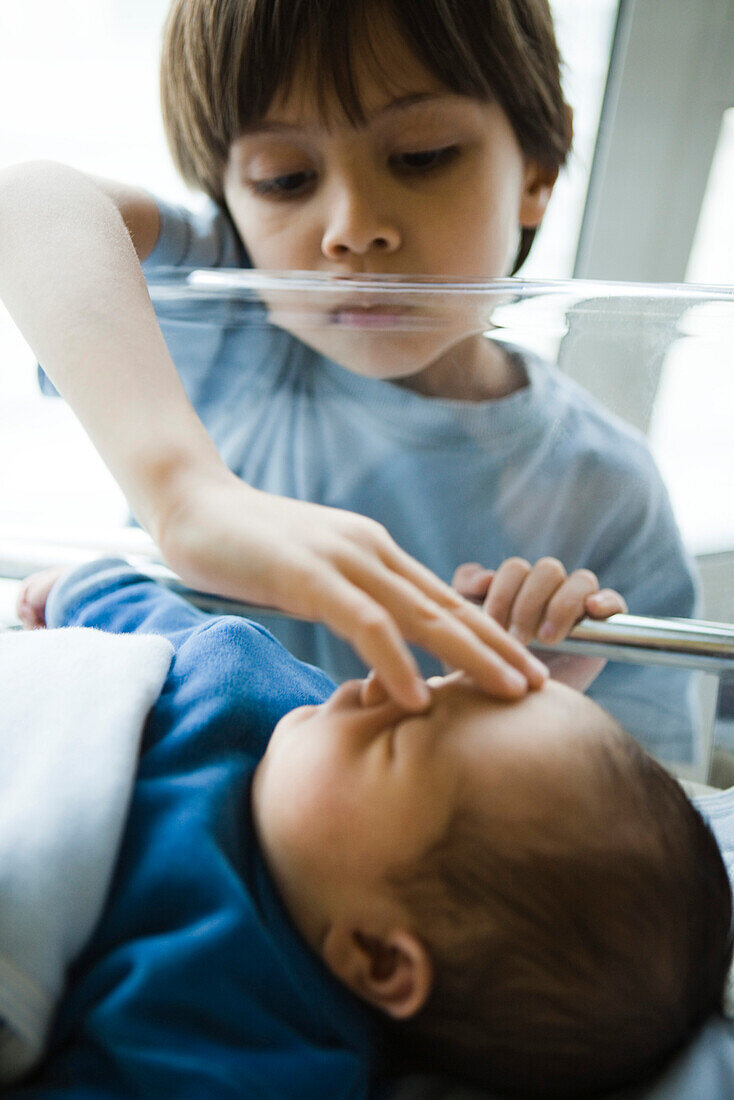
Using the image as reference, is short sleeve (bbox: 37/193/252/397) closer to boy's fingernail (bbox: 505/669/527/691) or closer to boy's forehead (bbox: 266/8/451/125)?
boy's forehead (bbox: 266/8/451/125)

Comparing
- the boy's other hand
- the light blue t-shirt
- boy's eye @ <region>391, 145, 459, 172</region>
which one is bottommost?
the boy's other hand

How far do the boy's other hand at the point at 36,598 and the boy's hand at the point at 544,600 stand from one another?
30 centimetres

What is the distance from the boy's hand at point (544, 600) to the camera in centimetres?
48

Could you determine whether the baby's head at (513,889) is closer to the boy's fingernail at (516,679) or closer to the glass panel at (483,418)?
the boy's fingernail at (516,679)

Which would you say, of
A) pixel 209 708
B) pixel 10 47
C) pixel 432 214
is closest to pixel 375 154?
pixel 432 214

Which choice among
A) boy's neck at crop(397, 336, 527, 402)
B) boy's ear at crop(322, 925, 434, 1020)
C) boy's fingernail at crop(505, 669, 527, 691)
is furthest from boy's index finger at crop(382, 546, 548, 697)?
boy's neck at crop(397, 336, 527, 402)

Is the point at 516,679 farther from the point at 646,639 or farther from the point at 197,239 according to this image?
the point at 197,239

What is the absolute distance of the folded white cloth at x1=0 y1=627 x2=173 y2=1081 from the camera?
0.31 m

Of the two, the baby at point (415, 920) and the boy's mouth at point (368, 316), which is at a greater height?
the boy's mouth at point (368, 316)

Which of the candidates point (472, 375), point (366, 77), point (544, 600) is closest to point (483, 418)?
point (472, 375)

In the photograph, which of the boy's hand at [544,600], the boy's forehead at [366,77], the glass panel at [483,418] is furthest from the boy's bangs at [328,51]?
the boy's hand at [544,600]

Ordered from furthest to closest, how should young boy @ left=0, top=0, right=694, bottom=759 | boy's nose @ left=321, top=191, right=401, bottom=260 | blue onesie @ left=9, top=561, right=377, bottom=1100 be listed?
boy's nose @ left=321, top=191, right=401, bottom=260 → young boy @ left=0, top=0, right=694, bottom=759 → blue onesie @ left=9, top=561, right=377, bottom=1100

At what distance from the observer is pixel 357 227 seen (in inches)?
22.3

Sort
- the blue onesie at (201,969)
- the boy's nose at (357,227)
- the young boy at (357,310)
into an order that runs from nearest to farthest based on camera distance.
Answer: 1. the blue onesie at (201,969)
2. the young boy at (357,310)
3. the boy's nose at (357,227)
